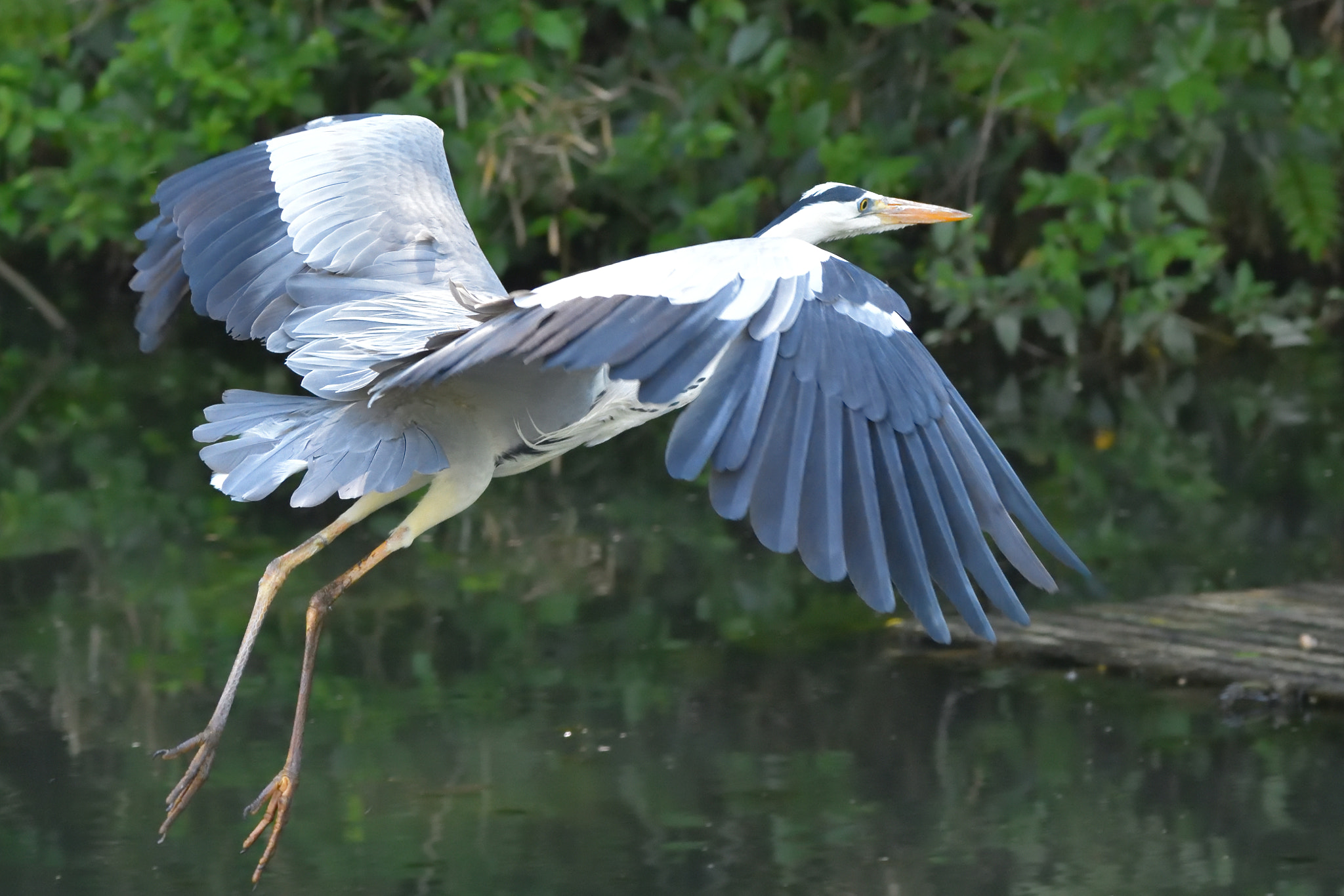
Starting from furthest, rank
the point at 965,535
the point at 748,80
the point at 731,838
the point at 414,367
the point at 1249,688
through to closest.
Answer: the point at 748,80, the point at 1249,688, the point at 731,838, the point at 414,367, the point at 965,535

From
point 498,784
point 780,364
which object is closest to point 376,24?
point 498,784

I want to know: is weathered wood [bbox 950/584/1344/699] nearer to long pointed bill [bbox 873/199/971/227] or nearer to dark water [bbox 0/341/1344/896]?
dark water [bbox 0/341/1344/896]

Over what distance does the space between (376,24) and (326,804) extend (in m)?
5.80

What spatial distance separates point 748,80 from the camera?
968cm

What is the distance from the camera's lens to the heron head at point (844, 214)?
16.7 ft

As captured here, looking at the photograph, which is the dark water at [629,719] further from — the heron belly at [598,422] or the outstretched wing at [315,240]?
the outstretched wing at [315,240]

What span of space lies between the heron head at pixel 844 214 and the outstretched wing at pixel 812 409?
1.20m

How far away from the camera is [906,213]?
5.17 metres

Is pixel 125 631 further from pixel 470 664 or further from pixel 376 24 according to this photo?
pixel 376 24

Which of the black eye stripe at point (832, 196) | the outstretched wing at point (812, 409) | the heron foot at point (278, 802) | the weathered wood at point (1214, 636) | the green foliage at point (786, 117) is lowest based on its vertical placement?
the heron foot at point (278, 802)

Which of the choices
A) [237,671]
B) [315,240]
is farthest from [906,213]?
[237,671]

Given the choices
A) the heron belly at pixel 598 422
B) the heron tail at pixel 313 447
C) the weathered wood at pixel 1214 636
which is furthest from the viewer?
the weathered wood at pixel 1214 636

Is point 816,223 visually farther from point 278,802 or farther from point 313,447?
point 278,802

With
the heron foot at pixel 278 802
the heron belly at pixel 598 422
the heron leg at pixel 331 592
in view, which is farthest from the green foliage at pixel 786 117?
the heron foot at pixel 278 802
